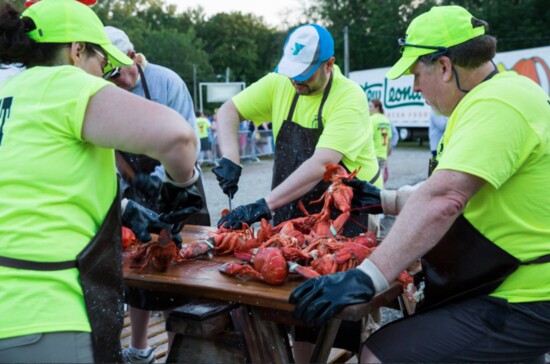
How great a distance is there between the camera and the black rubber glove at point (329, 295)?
6.09 feet

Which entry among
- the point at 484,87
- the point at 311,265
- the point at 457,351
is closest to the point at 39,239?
the point at 311,265

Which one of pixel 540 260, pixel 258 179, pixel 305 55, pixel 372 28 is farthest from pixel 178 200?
pixel 372 28

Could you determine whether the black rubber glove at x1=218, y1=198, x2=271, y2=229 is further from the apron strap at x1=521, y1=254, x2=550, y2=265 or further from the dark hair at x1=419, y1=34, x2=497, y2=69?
the apron strap at x1=521, y1=254, x2=550, y2=265

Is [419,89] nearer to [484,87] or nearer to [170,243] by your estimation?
[484,87]

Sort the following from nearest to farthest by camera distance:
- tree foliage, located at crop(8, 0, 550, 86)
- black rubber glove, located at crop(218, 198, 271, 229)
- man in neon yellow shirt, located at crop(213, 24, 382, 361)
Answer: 1. black rubber glove, located at crop(218, 198, 271, 229)
2. man in neon yellow shirt, located at crop(213, 24, 382, 361)
3. tree foliage, located at crop(8, 0, 550, 86)

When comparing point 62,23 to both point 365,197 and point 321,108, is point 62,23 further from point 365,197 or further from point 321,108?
point 321,108

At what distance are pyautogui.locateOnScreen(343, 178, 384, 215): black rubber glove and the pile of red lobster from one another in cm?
8

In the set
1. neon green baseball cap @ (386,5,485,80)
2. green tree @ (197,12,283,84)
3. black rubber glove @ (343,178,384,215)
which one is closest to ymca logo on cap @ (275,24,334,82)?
black rubber glove @ (343,178,384,215)

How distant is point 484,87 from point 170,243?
1.55m

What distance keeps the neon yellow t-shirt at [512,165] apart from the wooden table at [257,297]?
0.45 metres

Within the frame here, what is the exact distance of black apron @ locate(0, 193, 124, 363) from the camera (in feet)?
5.68

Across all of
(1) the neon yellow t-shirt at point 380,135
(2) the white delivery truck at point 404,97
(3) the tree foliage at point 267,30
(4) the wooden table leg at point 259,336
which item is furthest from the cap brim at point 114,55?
(3) the tree foliage at point 267,30

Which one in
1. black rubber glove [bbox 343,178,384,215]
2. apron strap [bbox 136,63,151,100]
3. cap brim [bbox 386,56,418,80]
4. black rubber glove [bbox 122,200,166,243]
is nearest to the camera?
cap brim [bbox 386,56,418,80]

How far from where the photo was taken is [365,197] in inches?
118
